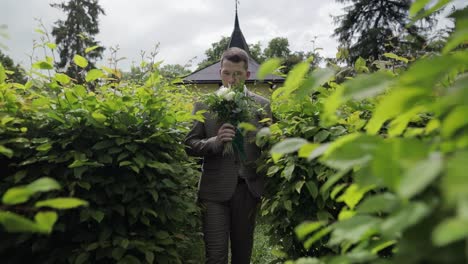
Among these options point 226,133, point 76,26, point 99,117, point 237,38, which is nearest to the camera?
point 99,117

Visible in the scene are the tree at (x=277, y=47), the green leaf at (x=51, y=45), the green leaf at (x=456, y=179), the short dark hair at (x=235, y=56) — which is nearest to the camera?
the green leaf at (x=456, y=179)

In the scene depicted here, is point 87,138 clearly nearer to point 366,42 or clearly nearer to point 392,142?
point 392,142

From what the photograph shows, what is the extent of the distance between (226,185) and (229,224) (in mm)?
340

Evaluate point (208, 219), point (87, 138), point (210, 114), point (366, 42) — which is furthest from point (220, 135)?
point (366, 42)

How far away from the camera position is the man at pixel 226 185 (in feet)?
9.74

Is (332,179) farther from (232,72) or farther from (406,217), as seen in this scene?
(232,72)

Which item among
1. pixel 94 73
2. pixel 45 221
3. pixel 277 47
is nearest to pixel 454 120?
pixel 45 221

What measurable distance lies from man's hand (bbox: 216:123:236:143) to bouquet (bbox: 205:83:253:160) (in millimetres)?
50

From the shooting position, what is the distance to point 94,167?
2.22m

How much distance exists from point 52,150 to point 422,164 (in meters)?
2.14

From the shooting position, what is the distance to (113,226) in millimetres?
2223

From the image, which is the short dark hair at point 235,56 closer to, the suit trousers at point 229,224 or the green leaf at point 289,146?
the suit trousers at point 229,224

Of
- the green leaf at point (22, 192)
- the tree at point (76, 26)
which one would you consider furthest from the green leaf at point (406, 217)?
the tree at point (76, 26)

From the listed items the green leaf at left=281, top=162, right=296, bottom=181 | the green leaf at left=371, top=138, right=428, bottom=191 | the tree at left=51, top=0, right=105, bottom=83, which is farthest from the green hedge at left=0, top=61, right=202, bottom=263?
A: the tree at left=51, top=0, right=105, bottom=83
